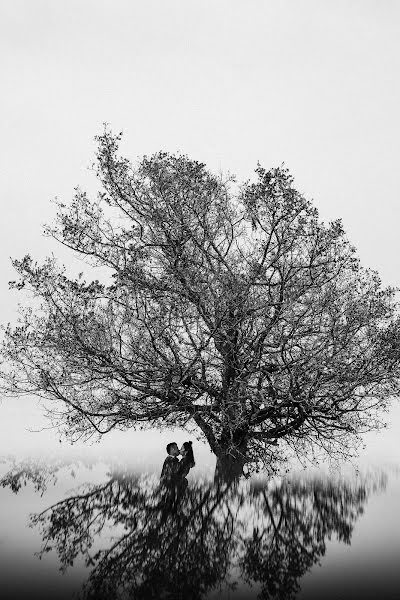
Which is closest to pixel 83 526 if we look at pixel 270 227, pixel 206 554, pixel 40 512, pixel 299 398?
pixel 40 512

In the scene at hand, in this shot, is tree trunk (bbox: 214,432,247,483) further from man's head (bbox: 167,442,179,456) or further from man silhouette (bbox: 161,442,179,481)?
man silhouette (bbox: 161,442,179,481)

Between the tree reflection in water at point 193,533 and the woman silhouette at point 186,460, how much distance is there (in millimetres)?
480

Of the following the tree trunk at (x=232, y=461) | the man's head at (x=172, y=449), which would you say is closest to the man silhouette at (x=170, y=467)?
the man's head at (x=172, y=449)

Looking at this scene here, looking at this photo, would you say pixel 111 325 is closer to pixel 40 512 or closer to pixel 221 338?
pixel 221 338

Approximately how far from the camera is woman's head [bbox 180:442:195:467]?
22141mm

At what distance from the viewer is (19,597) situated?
891 centimetres

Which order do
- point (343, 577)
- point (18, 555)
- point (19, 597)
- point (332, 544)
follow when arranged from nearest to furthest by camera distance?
point (19, 597) < point (343, 577) < point (18, 555) < point (332, 544)

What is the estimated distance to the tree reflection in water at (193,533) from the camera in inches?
389

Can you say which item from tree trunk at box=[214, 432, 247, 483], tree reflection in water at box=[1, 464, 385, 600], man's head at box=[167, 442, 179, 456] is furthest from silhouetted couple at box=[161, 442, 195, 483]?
tree trunk at box=[214, 432, 247, 483]

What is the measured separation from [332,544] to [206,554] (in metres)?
3.24

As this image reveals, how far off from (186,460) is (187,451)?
1.47 feet

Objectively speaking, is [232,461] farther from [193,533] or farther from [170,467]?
[193,533]

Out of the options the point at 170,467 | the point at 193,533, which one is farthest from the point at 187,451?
Answer: the point at 193,533

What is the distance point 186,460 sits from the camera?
21969mm
